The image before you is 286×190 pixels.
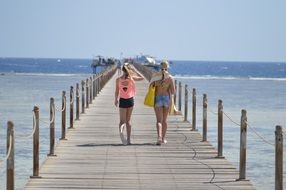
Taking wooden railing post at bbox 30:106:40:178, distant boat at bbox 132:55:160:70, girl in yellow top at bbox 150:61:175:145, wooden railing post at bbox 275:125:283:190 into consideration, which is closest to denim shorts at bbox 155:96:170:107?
girl in yellow top at bbox 150:61:175:145

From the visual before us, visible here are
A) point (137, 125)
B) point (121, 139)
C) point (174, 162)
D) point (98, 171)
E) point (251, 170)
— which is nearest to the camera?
point (98, 171)

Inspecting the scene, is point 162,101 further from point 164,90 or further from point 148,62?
point 148,62

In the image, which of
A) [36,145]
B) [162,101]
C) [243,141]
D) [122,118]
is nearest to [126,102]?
[122,118]

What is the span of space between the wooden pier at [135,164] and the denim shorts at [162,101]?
1009 mm

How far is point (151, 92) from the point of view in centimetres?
A: 2008

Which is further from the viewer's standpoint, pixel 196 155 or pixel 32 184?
pixel 196 155

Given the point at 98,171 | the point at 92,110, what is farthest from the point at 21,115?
the point at 98,171

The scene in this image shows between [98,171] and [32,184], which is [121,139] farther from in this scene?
[32,184]

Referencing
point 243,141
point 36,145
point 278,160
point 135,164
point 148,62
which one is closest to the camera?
point 278,160

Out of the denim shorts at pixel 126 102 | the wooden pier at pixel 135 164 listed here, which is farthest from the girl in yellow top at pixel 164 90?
the wooden pier at pixel 135 164

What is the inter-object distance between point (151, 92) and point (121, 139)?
1737 mm

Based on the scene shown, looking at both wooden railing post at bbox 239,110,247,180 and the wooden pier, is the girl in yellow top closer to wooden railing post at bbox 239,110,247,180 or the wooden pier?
the wooden pier

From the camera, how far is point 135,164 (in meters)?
17.5

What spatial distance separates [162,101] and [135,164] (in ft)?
9.25
